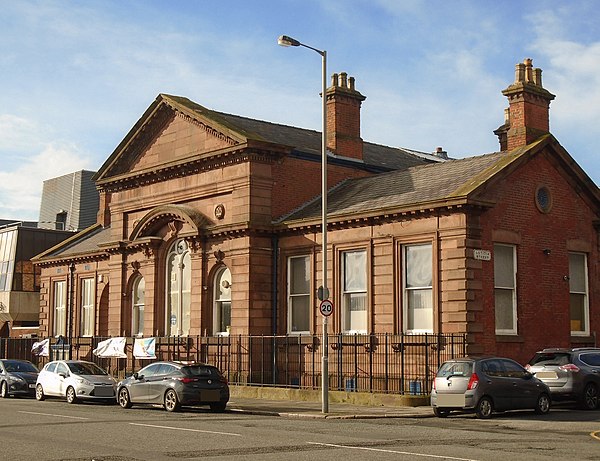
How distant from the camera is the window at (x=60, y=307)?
44.0 m

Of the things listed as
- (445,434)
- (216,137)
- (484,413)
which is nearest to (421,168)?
(216,137)

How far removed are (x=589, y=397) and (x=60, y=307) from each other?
29001 mm

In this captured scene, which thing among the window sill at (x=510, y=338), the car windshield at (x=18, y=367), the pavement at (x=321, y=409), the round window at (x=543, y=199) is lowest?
the pavement at (x=321, y=409)

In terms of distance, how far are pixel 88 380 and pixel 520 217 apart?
13921mm

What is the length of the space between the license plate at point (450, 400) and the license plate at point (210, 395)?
5945 mm

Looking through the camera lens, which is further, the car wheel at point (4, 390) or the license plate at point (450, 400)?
the car wheel at point (4, 390)

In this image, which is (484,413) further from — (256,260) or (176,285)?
(176,285)

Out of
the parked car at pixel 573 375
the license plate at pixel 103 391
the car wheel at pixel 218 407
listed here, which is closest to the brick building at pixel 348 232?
the parked car at pixel 573 375

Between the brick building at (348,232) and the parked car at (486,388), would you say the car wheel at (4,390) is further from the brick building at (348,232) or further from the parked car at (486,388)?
the parked car at (486,388)

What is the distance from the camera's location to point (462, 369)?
69.1 ft

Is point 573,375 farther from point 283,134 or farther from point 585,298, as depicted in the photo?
point 283,134

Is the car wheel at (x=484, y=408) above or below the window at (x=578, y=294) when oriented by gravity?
below

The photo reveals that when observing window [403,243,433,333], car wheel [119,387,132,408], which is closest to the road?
car wheel [119,387,132,408]

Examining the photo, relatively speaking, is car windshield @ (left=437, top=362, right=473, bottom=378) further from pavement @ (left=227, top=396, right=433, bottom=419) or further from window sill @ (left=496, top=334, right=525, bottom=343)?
window sill @ (left=496, top=334, right=525, bottom=343)
